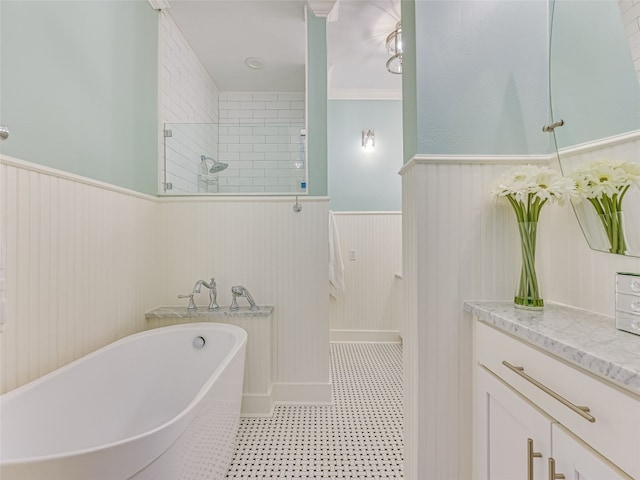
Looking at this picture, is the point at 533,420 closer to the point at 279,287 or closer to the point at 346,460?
the point at 346,460

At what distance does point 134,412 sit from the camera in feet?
5.14

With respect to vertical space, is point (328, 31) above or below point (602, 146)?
above

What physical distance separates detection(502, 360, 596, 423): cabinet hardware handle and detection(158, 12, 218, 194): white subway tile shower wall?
2.31 meters

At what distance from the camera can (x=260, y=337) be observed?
2047 mm

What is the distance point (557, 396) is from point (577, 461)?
0.41 feet

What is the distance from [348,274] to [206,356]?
6.33ft

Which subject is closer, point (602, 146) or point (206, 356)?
point (602, 146)

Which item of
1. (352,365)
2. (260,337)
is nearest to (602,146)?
(260,337)

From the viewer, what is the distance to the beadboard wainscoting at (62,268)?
3.80ft

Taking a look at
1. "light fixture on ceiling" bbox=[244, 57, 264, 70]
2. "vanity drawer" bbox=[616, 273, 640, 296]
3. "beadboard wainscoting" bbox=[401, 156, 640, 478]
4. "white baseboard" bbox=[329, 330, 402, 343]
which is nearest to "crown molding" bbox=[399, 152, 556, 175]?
"beadboard wainscoting" bbox=[401, 156, 640, 478]

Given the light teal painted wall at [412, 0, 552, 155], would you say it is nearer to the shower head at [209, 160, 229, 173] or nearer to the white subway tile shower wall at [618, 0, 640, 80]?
the white subway tile shower wall at [618, 0, 640, 80]

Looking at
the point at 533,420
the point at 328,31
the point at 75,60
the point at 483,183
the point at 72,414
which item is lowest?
the point at 72,414

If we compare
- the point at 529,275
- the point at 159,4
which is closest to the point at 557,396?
the point at 529,275

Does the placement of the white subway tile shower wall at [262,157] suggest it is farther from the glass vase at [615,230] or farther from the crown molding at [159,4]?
the glass vase at [615,230]
